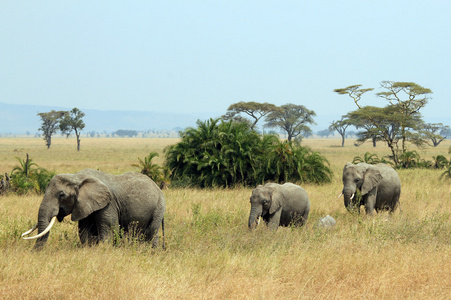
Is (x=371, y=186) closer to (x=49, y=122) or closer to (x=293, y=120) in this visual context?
(x=293, y=120)

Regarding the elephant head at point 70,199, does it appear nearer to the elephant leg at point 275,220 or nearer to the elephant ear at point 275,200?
the elephant ear at point 275,200

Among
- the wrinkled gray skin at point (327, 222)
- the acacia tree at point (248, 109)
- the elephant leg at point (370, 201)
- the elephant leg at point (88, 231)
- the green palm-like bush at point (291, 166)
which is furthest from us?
the acacia tree at point (248, 109)

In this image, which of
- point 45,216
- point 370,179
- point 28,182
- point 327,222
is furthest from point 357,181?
point 28,182

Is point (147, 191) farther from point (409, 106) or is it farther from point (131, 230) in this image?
point (409, 106)

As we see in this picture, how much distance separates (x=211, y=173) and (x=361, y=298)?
41.2 ft

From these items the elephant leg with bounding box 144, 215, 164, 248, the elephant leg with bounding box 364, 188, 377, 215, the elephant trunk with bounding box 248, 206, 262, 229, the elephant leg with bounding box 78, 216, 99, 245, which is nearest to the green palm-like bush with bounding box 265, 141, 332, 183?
the elephant leg with bounding box 364, 188, 377, 215

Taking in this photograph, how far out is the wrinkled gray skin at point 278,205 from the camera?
9.01 m

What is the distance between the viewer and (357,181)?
11.2m

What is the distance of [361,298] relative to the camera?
5793mm

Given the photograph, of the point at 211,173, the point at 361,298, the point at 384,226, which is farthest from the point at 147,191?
the point at 211,173

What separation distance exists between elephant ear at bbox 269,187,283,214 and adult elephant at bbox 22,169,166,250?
239 cm

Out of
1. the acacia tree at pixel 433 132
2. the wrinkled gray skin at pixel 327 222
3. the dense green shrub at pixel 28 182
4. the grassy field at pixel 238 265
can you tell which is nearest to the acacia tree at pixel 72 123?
the acacia tree at pixel 433 132

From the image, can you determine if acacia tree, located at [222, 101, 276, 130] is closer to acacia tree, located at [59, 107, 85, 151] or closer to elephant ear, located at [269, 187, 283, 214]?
acacia tree, located at [59, 107, 85, 151]

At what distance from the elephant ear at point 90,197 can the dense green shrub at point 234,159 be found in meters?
10.5
